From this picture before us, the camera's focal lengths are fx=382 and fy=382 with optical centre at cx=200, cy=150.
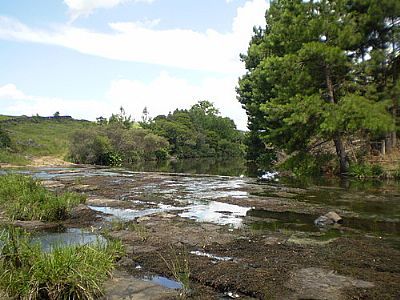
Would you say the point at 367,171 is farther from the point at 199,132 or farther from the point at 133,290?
the point at 199,132

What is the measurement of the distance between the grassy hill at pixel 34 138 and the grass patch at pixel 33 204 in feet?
112

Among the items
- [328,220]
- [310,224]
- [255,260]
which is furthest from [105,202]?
[255,260]

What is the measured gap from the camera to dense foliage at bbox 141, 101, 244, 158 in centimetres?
8549

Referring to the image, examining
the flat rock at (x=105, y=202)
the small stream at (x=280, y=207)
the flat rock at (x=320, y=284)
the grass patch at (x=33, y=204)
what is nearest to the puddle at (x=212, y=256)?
the flat rock at (x=320, y=284)

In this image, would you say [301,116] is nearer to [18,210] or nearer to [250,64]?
[18,210]

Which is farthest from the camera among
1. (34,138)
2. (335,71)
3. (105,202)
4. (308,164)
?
(34,138)

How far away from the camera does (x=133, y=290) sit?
5695 mm

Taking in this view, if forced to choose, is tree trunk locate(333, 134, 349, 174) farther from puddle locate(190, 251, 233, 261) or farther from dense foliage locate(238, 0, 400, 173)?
puddle locate(190, 251, 233, 261)

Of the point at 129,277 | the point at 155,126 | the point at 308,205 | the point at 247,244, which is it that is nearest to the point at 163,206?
the point at 308,205

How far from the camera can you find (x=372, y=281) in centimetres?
595

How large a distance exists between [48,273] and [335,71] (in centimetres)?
2031

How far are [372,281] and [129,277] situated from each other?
3858 mm

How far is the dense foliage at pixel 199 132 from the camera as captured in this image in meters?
85.5

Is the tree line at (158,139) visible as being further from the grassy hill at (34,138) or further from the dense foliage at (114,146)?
the grassy hill at (34,138)
